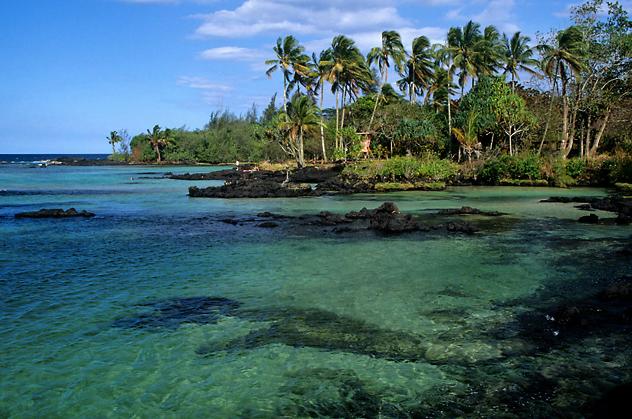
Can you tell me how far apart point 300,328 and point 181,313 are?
257 cm

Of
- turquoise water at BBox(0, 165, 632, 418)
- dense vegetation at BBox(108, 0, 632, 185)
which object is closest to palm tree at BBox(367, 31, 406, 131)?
dense vegetation at BBox(108, 0, 632, 185)

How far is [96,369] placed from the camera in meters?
7.24

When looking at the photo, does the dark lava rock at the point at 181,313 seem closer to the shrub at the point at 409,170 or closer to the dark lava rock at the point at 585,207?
the dark lava rock at the point at 585,207

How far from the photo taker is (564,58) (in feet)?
147

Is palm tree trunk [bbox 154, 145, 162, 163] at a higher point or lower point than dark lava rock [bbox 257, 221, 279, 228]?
higher

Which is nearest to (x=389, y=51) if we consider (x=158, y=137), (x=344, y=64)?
(x=344, y=64)

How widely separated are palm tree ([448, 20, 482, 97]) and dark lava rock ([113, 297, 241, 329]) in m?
45.9

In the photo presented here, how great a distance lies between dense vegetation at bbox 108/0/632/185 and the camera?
43156 mm

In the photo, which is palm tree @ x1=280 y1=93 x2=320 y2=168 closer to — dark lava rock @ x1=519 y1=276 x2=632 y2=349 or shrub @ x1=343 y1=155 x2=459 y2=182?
shrub @ x1=343 y1=155 x2=459 y2=182

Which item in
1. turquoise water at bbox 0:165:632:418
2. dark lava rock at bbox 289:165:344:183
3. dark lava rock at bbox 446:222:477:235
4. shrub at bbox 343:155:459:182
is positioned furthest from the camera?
dark lava rock at bbox 289:165:344:183

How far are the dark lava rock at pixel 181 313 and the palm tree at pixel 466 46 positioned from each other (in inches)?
1808

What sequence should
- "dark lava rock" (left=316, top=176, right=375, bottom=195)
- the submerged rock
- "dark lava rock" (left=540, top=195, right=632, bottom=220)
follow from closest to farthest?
the submerged rock
"dark lava rock" (left=540, top=195, right=632, bottom=220)
"dark lava rock" (left=316, top=176, right=375, bottom=195)

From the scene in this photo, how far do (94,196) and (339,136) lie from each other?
28.1 m

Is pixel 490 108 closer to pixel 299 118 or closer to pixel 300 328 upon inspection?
pixel 299 118
